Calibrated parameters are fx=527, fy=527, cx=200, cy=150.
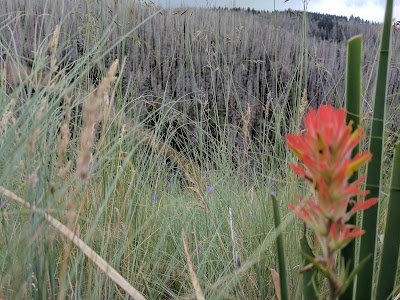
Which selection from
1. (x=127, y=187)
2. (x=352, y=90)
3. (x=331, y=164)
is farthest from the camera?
(x=127, y=187)

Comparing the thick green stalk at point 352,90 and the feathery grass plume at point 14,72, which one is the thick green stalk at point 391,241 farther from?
the feathery grass plume at point 14,72

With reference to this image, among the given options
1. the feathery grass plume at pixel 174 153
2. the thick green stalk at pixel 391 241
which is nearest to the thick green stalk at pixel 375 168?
the thick green stalk at pixel 391 241

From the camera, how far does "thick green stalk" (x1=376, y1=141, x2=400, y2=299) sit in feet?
2.08

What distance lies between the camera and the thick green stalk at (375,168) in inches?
26.0

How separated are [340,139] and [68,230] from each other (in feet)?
1.24

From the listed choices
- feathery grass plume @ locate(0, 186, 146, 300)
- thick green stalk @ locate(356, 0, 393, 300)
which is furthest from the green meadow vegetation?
thick green stalk @ locate(356, 0, 393, 300)

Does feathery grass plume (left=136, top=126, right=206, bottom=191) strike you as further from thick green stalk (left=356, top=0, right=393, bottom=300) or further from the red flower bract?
the red flower bract

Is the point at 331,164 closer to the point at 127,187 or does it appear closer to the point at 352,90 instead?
the point at 352,90

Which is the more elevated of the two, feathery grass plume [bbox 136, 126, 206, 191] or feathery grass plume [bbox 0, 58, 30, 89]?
feathery grass plume [bbox 0, 58, 30, 89]

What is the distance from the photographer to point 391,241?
65cm

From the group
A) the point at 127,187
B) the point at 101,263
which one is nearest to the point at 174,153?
the point at 127,187

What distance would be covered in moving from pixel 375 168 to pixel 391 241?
9 centimetres

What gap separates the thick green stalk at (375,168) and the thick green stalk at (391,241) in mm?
16

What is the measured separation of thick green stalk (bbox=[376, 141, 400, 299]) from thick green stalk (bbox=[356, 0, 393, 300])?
16 mm
